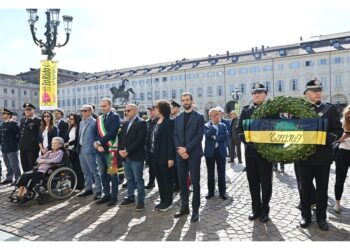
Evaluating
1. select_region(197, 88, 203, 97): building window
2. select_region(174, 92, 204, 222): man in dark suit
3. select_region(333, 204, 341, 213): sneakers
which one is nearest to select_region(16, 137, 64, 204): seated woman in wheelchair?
select_region(174, 92, 204, 222): man in dark suit

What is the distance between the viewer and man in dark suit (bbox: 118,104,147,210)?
18.0 ft

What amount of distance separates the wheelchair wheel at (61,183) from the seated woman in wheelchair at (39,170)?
224mm

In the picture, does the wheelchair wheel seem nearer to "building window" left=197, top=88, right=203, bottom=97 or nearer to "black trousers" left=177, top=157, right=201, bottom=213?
"black trousers" left=177, top=157, right=201, bottom=213

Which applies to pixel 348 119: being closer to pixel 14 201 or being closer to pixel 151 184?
pixel 151 184

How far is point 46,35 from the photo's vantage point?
1066 centimetres

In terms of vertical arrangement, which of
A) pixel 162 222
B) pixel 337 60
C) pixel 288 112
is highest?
pixel 337 60

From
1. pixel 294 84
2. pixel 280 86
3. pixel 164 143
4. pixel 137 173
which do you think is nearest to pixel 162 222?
pixel 137 173

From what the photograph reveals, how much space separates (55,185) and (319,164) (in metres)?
5.03

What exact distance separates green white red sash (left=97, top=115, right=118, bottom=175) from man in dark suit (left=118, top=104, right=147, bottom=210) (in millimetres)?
307

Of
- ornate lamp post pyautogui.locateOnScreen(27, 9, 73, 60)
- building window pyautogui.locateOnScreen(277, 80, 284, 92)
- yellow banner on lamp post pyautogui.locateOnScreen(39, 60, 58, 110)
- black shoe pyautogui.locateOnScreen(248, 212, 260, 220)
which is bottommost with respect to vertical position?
black shoe pyautogui.locateOnScreen(248, 212, 260, 220)

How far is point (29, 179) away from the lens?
606 cm

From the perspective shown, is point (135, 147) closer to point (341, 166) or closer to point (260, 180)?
point (260, 180)

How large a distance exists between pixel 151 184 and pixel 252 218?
310 cm

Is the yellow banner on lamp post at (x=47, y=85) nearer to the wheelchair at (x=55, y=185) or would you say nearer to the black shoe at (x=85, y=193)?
the wheelchair at (x=55, y=185)
